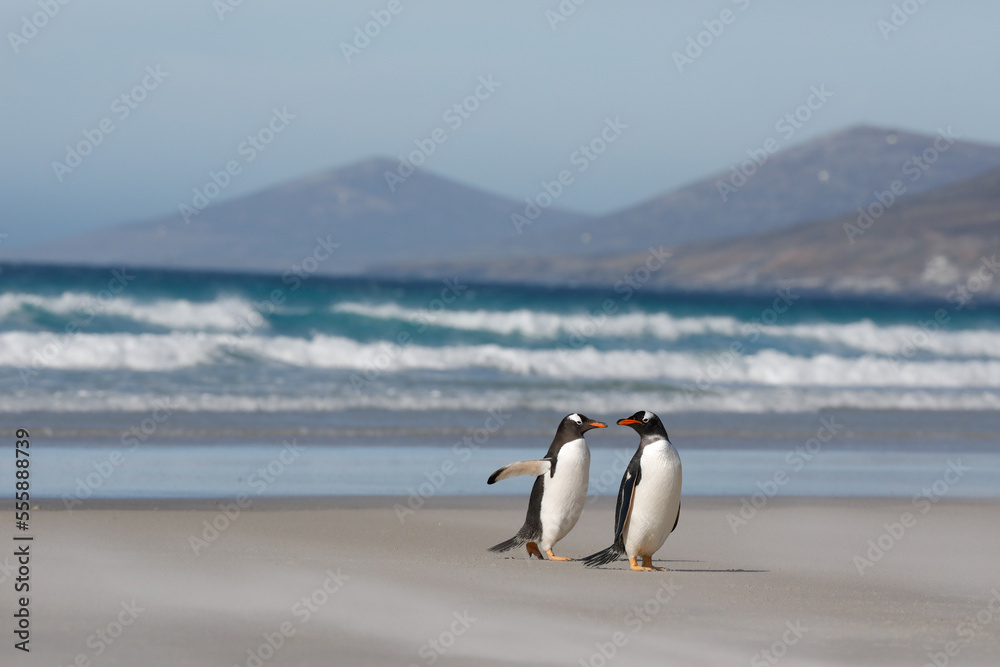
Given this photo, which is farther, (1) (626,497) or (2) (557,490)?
(2) (557,490)

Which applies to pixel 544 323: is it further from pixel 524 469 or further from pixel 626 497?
pixel 626 497

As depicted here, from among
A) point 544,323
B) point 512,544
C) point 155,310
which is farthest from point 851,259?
point 512,544

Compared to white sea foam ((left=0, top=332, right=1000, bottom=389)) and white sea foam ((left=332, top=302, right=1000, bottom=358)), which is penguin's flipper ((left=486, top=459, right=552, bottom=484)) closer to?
white sea foam ((left=0, top=332, right=1000, bottom=389))

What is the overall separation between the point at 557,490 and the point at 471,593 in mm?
1230

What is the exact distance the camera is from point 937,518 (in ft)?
27.9

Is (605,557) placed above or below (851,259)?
below

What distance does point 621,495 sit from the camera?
642cm

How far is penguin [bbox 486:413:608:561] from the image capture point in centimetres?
668

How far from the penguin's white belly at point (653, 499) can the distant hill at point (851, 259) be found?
9521 cm

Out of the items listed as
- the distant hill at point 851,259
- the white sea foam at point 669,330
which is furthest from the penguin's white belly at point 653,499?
the distant hill at point 851,259

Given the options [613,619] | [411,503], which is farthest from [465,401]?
[613,619]

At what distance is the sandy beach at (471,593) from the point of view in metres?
4.64

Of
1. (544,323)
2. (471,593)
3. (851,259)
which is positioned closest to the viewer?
(471,593)

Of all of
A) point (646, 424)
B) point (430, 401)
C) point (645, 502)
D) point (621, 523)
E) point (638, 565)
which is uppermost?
point (430, 401)
